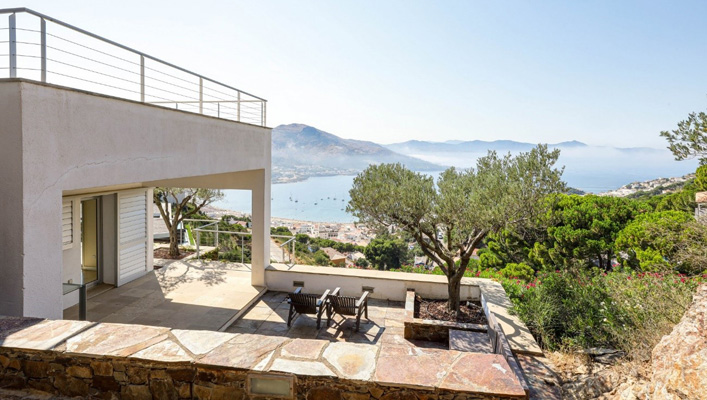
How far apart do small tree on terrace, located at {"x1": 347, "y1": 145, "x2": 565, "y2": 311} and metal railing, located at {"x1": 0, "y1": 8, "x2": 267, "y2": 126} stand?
12.1 ft

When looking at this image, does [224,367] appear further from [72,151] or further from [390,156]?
[390,156]

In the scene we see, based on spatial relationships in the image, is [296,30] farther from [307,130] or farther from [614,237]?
[307,130]

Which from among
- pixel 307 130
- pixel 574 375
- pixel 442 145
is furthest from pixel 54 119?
pixel 442 145

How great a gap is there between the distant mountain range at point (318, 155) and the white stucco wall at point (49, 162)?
210ft

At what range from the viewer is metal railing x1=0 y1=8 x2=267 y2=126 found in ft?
12.0

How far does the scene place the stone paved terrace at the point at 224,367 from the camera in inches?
84.8

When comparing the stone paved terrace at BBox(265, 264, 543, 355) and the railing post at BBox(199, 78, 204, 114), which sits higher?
the railing post at BBox(199, 78, 204, 114)

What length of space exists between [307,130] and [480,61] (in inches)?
3958

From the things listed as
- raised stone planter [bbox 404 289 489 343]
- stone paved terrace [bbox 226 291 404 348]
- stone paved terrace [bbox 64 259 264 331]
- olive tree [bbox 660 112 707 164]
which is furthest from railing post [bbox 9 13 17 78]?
olive tree [bbox 660 112 707 164]

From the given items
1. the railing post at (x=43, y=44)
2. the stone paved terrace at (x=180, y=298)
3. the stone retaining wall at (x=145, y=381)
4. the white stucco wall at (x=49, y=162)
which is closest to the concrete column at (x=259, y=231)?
the stone paved terrace at (x=180, y=298)

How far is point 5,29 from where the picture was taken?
3.65 m

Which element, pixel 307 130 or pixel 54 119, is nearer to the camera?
pixel 54 119

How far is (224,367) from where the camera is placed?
88.8 inches

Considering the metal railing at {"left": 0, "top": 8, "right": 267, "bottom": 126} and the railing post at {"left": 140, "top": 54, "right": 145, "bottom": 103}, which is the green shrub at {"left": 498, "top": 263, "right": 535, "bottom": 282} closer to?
the metal railing at {"left": 0, "top": 8, "right": 267, "bottom": 126}
